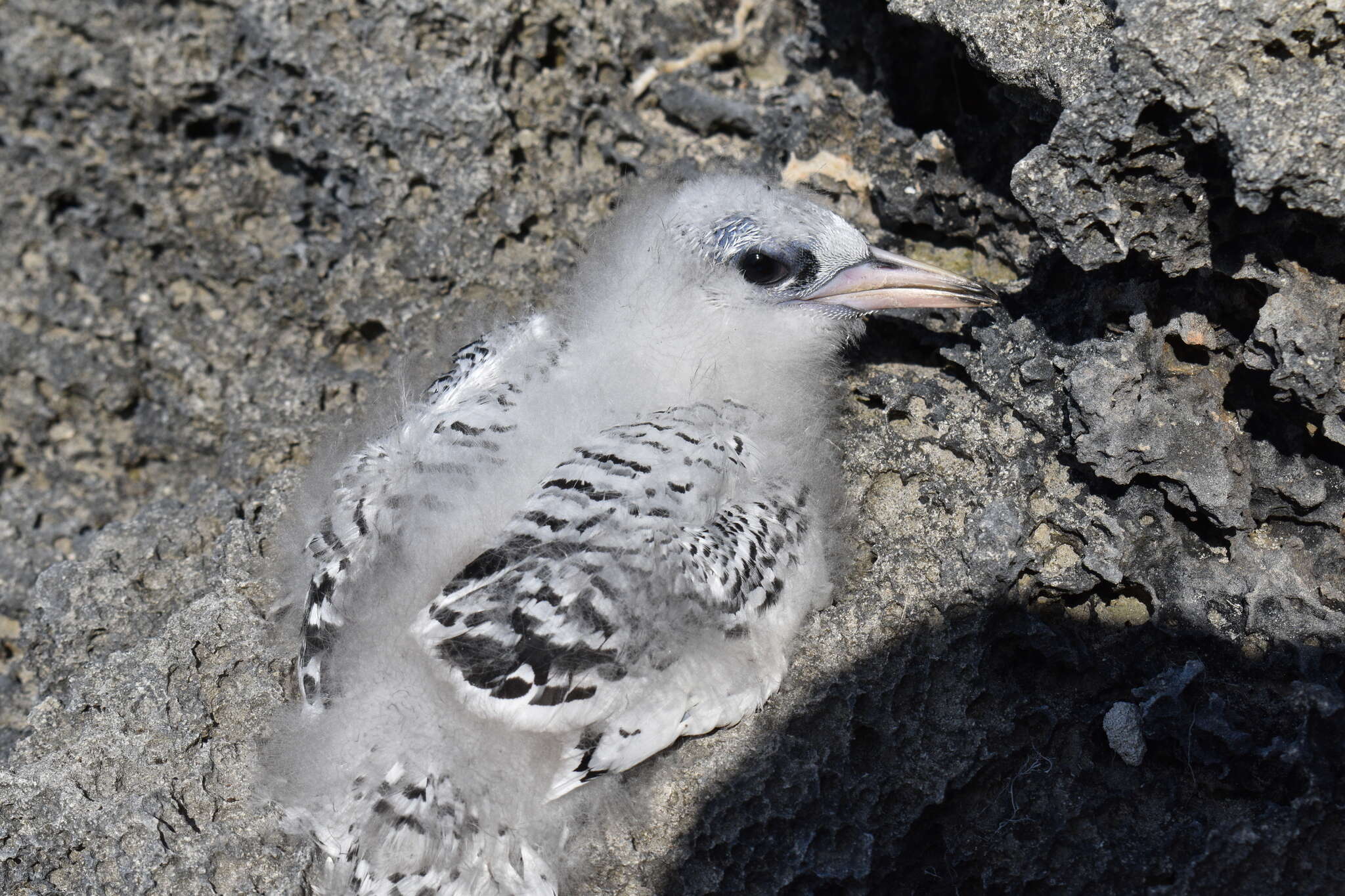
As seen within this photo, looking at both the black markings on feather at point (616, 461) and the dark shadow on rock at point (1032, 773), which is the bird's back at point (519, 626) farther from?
the dark shadow on rock at point (1032, 773)

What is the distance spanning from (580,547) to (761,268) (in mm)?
974

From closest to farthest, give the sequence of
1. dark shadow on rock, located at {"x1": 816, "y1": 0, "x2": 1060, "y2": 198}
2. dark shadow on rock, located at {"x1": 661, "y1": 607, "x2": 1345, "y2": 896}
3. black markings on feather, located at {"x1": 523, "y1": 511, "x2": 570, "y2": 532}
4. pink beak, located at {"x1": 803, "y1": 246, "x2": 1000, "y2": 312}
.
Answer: dark shadow on rock, located at {"x1": 661, "y1": 607, "x2": 1345, "y2": 896} → black markings on feather, located at {"x1": 523, "y1": 511, "x2": 570, "y2": 532} → pink beak, located at {"x1": 803, "y1": 246, "x2": 1000, "y2": 312} → dark shadow on rock, located at {"x1": 816, "y1": 0, "x2": 1060, "y2": 198}

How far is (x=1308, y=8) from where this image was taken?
209 centimetres

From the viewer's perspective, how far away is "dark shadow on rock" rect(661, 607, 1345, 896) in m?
2.27

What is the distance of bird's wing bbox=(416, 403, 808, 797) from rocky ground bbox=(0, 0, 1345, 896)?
0.23 meters

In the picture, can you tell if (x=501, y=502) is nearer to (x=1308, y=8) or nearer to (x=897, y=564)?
(x=897, y=564)

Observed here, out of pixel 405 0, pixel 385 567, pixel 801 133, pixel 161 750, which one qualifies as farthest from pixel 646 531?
pixel 405 0

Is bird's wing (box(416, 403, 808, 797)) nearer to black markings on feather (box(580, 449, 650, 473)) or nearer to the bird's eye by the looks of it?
black markings on feather (box(580, 449, 650, 473))

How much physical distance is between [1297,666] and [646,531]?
1.44 m

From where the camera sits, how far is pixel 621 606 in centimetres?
233

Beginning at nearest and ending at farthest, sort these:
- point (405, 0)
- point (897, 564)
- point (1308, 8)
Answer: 1. point (1308, 8)
2. point (897, 564)
3. point (405, 0)

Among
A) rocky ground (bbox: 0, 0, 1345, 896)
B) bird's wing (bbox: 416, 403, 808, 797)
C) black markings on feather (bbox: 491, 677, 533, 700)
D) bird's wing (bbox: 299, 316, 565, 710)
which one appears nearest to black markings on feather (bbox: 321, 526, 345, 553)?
bird's wing (bbox: 299, 316, 565, 710)

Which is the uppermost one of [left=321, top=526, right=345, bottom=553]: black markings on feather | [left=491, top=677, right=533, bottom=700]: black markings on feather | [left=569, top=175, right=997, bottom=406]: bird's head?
[left=569, top=175, right=997, bottom=406]: bird's head

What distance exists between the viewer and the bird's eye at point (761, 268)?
9.46 ft
